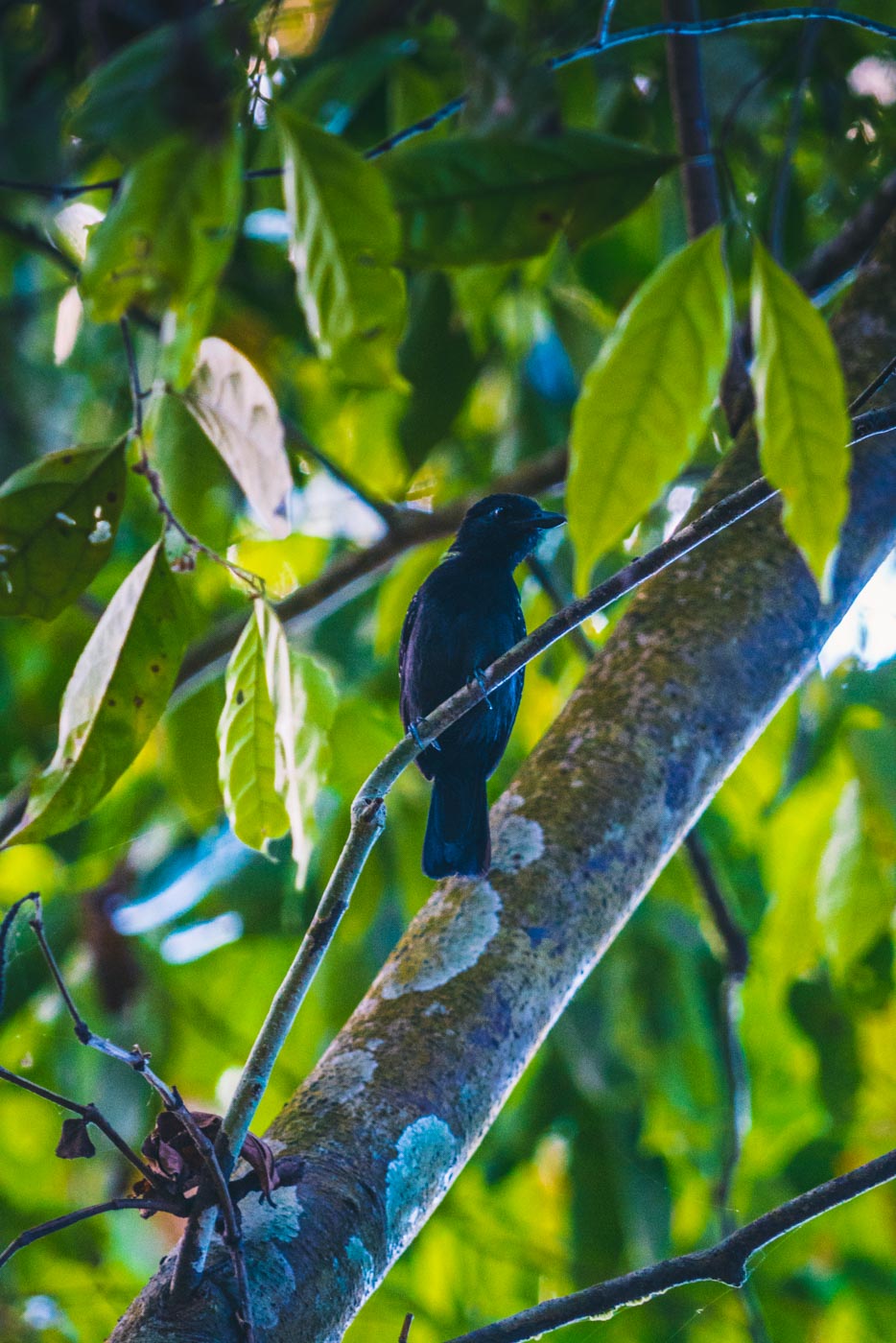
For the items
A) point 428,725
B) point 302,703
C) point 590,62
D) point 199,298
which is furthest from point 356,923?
point 590,62

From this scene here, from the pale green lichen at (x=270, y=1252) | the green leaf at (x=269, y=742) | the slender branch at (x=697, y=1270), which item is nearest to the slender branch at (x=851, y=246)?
the green leaf at (x=269, y=742)

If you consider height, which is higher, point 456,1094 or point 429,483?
point 429,483

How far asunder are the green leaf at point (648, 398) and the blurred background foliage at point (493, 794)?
87 cm

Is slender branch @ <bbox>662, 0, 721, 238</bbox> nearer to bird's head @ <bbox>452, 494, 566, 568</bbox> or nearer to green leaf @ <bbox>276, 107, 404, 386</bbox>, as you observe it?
bird's head @ <bbox>452, 494, 566, 568</bbox>

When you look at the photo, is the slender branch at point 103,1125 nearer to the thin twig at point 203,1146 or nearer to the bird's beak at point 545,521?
the thin twig at point 203,1146

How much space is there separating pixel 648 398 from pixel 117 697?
0.87 m

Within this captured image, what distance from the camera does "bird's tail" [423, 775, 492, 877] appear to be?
1.80 metres

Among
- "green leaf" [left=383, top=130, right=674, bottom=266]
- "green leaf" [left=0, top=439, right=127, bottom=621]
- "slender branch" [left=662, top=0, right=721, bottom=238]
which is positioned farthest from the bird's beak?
"slender branch" [left=662, top=0, right=721, bottom=238]

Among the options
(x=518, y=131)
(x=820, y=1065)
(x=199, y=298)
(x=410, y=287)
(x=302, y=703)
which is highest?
(x=410, y=287)

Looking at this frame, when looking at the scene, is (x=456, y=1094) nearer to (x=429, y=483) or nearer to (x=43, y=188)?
(x=43, y=188)

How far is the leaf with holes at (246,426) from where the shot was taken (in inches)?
66.3

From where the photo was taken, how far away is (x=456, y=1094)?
1696mm

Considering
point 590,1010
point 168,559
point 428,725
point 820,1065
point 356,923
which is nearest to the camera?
point 428,725

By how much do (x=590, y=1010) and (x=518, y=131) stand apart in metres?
2.13
